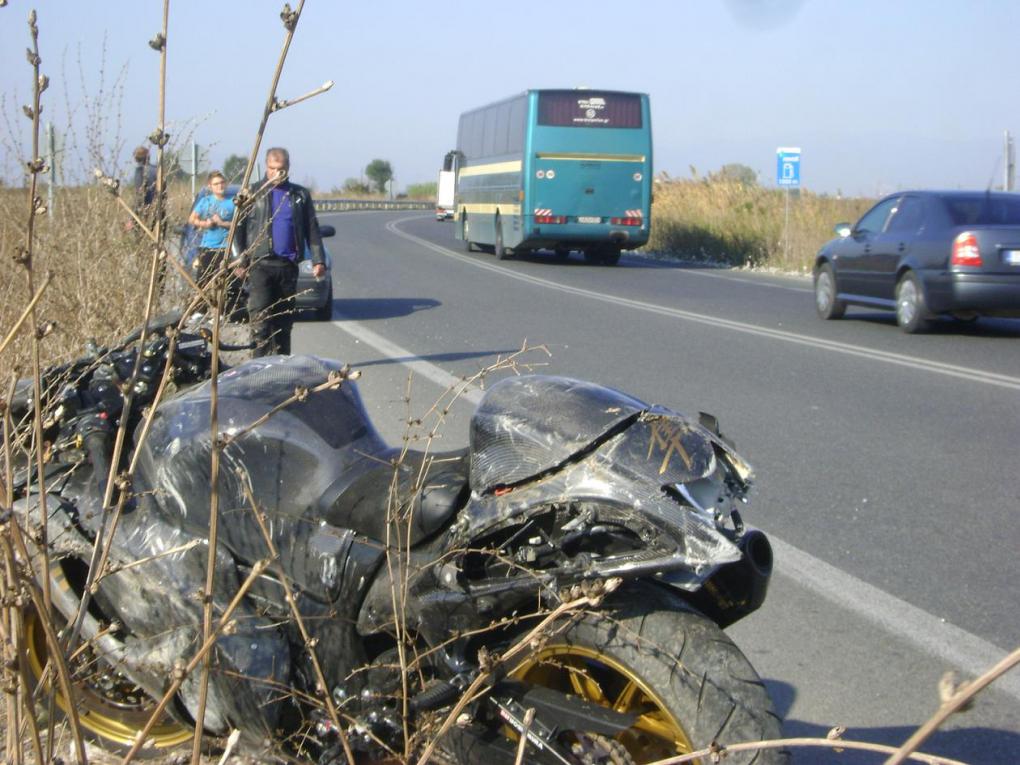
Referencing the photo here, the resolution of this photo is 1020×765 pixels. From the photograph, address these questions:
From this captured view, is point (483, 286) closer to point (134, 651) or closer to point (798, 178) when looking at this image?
point (798, 178)

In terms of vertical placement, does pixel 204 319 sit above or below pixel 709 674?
above

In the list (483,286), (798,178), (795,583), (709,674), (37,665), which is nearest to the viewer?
(709,674)

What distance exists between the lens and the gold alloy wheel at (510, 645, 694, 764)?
264 centimetres

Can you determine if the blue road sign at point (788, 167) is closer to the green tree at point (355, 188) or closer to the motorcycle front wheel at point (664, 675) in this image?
the motorcycle front wheel at point (664, 675)

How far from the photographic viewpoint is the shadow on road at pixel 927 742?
3639mm

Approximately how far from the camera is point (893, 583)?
17.1 ft

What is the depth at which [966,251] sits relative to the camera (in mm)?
14234

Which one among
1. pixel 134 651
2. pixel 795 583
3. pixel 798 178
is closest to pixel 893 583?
pixel 795 583

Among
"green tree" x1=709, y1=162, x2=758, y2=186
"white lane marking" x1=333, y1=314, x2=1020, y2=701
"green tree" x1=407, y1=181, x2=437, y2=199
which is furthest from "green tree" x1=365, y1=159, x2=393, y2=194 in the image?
"white lane marking" x1=333, y1=314, x2=1020, y2=701

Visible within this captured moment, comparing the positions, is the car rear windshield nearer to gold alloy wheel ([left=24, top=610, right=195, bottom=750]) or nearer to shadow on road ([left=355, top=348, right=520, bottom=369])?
shadow on road ([left=355, top=348, right=520, bottom=369])

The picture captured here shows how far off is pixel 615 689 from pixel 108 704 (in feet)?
4.85

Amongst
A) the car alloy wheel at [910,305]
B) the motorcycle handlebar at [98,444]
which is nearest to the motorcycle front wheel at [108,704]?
the motorcycle handlebar at [98,444]

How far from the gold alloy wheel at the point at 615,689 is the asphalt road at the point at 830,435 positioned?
0.63m

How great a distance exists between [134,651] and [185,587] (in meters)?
0.19
